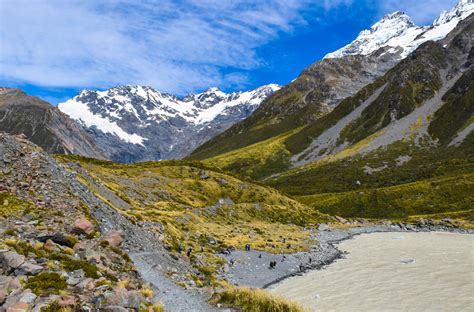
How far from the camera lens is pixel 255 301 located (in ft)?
87.8

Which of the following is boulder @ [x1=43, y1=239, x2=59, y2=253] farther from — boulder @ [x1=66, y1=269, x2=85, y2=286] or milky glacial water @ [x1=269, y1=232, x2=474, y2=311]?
milky glacial water @ [x1=269, y1=232, x2=474, y2=311]

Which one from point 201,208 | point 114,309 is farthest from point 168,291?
point 201,208

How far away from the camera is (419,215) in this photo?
149m

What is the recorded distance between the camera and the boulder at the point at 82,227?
35.1 m

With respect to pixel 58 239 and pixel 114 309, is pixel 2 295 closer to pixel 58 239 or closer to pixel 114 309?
pixel 114 309

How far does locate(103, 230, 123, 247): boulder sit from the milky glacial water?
1805 centimetres

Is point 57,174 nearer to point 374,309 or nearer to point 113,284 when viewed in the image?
point 113,284

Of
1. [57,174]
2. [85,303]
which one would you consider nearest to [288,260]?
[57,174]

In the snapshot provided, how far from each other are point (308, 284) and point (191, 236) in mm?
21556

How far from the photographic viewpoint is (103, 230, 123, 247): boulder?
35.2m

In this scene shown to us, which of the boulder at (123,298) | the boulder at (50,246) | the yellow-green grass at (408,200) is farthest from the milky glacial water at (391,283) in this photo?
the yellow-green grass at (408,200)

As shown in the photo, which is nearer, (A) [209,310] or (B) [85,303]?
(B) [85,303]

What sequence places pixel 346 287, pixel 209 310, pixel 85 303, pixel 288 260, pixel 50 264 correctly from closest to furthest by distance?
pixel 85 303, pixel 50 264, pixel 209 310, pixel 346 287, pixel 288 260

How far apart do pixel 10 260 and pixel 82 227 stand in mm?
11422
